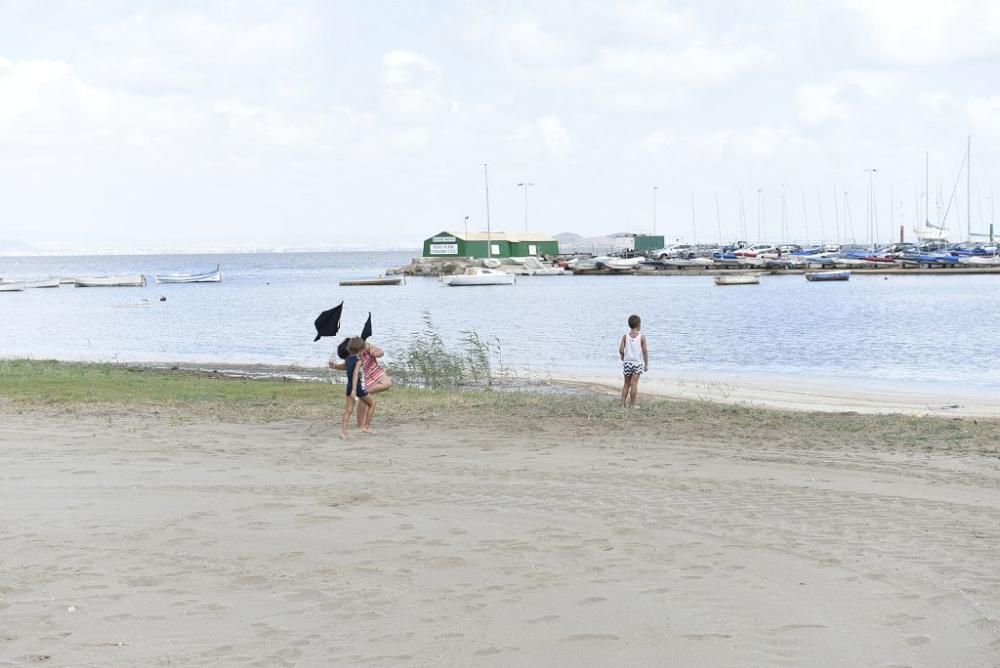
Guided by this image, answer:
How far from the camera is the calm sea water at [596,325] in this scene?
3544 centimetres

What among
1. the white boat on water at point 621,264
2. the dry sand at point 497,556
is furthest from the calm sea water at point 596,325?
the white boat on water at point 621,264

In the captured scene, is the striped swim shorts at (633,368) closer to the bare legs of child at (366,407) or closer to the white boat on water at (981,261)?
the bare legs of child at (366,407)

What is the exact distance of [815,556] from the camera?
870cm

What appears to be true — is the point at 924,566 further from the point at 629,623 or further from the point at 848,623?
the point at 629,623

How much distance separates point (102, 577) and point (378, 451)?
5.85 metres

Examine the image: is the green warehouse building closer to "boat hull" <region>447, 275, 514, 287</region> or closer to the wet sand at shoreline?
"boat hull" <region>447, 275, 514, 287</region>

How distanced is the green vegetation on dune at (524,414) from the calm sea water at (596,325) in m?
6.57

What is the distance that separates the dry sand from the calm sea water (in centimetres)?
1414

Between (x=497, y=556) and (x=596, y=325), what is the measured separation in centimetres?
4482

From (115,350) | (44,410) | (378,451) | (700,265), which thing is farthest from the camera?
(700,265)

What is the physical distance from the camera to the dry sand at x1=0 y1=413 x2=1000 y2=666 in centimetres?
679

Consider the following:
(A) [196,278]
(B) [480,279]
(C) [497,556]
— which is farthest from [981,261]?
(C) [497,556]

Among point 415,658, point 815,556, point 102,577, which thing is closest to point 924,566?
point 815,556

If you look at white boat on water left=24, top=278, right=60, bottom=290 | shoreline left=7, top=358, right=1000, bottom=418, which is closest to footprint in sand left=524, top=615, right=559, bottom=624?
shoreline left=7, top=358, right=1000, bottom=418
